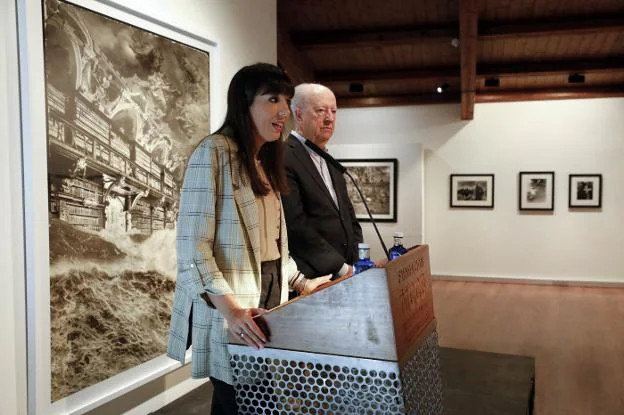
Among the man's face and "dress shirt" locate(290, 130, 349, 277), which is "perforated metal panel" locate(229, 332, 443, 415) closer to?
"dress shirt" locate(290, 130, 349, 277)

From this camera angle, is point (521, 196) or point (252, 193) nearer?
point (252, 193)

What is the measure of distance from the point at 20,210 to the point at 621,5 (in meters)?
7.09

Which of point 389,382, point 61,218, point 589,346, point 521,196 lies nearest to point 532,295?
point 521,196

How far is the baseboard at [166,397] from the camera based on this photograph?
3062 millimetres

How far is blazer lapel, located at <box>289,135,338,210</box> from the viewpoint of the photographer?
2441 mm

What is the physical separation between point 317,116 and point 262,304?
1.20 m

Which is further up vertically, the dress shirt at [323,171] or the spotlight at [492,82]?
the spotlight at [492,82]

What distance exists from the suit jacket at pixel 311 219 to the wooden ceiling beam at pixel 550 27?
5.70m

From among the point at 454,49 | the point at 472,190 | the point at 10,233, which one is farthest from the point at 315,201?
the point at 472,190

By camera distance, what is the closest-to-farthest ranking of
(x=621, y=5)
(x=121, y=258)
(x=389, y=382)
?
(x=389, y=382) < (x=121, y=258) < (x=621, y=5)

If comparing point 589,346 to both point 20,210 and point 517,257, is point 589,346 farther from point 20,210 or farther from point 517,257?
point 20,210

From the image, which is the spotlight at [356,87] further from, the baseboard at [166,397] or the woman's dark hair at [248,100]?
the woman's dark hair at [248,100]

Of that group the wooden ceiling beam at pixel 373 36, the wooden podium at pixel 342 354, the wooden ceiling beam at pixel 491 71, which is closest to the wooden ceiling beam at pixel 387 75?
the wooden ceiling beam at pixel 491 71

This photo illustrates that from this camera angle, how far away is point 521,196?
8789 millimetres
